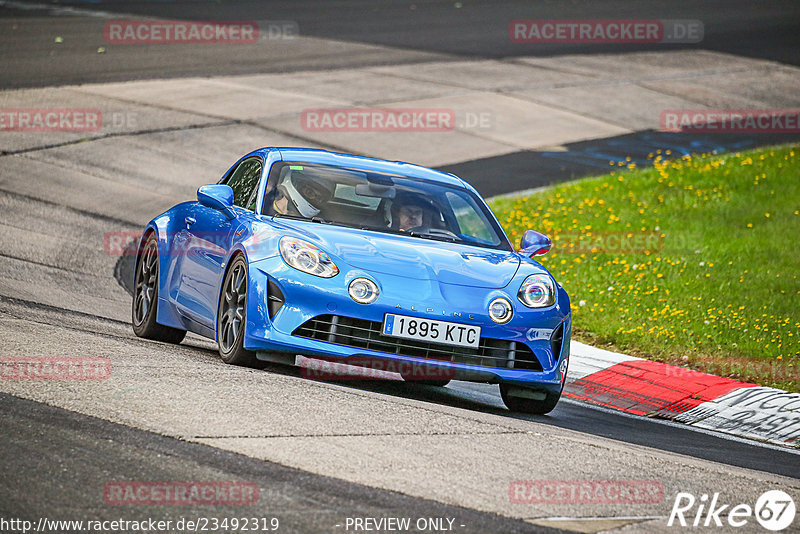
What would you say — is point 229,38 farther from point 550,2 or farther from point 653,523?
point 653,523

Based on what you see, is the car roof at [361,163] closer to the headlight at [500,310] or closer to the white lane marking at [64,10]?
the headlight at [500,310]

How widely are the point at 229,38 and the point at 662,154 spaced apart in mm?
11795

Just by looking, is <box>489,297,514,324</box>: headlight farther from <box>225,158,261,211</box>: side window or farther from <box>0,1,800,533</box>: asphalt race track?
<box>225,158,261,211</box>: side window

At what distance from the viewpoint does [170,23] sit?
29078 mm

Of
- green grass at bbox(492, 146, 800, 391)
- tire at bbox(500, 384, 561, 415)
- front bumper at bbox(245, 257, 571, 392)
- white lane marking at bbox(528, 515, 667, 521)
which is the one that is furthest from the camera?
green grass at bbox(492, 146, 800, 391)

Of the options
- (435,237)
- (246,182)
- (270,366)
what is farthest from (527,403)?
(246,182)

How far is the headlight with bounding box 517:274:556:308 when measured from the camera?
298 inches

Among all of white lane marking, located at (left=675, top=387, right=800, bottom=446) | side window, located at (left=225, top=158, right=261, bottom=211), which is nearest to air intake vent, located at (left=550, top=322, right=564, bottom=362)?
white lane marking, located at (left=675, top=387, right=800, bottom=446)

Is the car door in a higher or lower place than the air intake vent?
higher

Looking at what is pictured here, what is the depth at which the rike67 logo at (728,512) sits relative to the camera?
17.1ft

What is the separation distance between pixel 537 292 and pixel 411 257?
0.83 m

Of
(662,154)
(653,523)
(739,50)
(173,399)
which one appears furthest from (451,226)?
(739,50)

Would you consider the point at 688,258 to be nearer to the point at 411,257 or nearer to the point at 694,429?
the point at 694,429

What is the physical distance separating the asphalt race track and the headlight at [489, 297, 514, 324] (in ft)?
1.95
